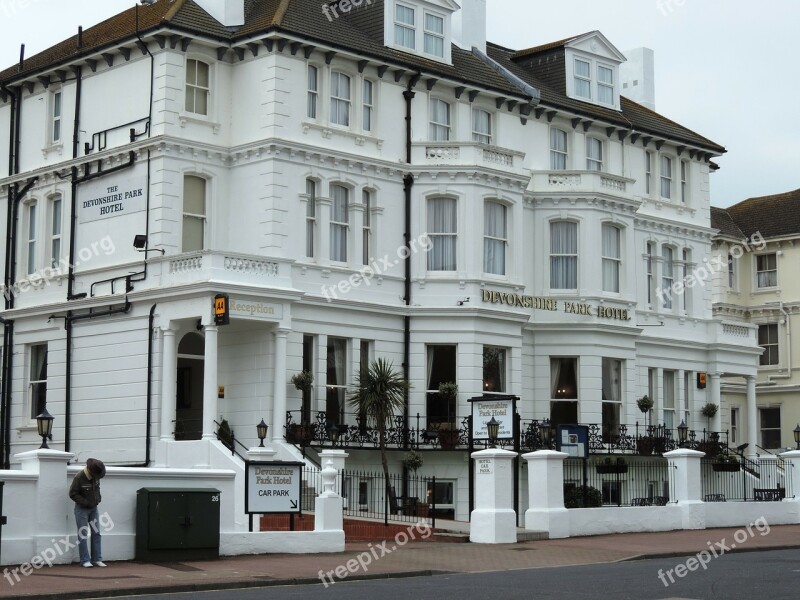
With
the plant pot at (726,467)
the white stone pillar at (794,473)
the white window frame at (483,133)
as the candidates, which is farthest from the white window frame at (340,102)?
the plant pot at (726,467)

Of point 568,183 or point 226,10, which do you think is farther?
point 568,183

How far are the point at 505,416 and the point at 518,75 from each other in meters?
17.3

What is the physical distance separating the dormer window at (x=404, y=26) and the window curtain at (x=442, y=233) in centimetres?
464

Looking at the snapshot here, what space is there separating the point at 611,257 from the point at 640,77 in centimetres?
1017

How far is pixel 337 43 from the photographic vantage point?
3675 cm

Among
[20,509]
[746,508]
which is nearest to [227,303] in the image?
[20,509]

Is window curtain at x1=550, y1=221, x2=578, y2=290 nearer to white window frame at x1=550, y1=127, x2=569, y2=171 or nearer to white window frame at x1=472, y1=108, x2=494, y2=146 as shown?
white window frame at x1=550, y1=127, x2=569, y2=171

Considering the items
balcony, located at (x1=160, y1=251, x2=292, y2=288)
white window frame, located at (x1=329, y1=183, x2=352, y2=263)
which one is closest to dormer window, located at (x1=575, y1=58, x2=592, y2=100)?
white window frame, located at (x1=329, y1=183, x2=352, y2=263)

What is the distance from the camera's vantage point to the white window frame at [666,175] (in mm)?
47625

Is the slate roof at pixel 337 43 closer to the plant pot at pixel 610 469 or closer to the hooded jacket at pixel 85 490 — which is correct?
the plant pot at pixel 610 469

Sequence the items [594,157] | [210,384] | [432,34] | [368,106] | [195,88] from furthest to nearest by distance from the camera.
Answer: [594,157] < [432,34] < [368,106] < [195,88] < [210,384]

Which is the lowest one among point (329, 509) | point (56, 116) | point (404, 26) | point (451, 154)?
point (329, 509)

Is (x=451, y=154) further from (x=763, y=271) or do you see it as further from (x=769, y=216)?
(x=769, y=216)

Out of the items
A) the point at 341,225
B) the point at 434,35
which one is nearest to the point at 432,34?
the point at 434,35
